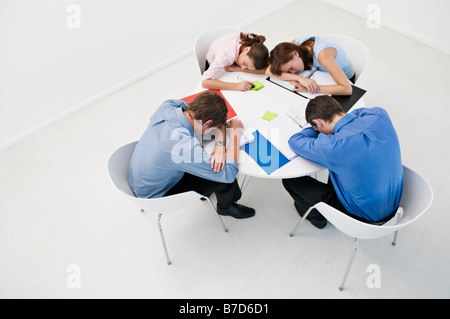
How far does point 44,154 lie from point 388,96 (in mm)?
3475

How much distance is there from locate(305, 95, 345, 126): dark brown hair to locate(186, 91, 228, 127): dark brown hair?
1.69 feet

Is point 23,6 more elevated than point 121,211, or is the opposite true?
point 23,6

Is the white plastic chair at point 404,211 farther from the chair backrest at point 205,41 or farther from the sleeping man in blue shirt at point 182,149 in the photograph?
the chair backrest at point 205,41

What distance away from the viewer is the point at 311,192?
214 centimetres

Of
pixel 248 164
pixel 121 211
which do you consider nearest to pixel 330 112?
pixel 248 164

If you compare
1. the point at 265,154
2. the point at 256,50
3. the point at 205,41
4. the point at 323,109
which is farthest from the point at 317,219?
the point at 205,41

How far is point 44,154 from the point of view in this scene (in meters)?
3.12

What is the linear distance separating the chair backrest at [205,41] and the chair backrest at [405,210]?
5.42 ft

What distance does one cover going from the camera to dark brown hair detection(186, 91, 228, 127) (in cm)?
189

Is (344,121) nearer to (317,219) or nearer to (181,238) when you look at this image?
(317,219)

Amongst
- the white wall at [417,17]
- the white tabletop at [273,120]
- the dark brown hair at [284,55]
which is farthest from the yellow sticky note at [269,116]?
the white wall at [417,17]

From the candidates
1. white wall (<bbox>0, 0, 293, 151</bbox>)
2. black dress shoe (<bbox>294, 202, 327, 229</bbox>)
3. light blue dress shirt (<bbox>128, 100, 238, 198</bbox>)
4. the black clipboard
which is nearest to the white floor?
black dress shoe (<bbox>294, 202, 327, 229</bbox>)

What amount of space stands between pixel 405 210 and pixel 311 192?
55cm
